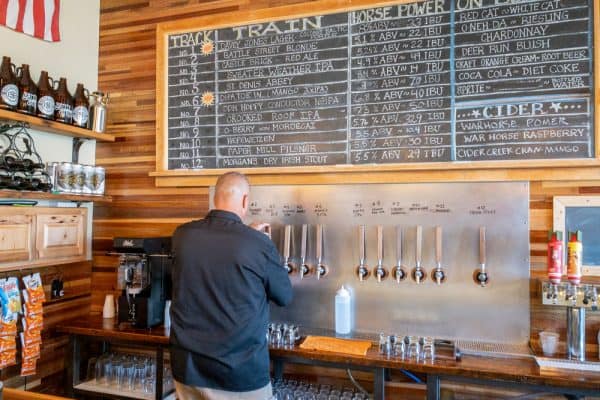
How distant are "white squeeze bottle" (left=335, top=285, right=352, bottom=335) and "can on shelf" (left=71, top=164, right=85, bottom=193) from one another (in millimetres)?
1765

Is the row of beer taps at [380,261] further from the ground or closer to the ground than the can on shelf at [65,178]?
closer to the ground

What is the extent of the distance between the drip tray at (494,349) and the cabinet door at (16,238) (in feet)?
8.02

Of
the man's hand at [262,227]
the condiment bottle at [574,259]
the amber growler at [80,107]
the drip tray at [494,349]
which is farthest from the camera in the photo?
the amber growler at [80,107]

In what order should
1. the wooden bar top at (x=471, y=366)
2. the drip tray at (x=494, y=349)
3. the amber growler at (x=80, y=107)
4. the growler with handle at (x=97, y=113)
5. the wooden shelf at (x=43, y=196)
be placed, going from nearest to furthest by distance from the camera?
the wooden bar top at (x=471, y=366)
the drip tray at (x=494, y=349)
the wooden shelf at (x=43, y=196)
the amber growler at (x=80, y=107)
the growler with handle at (x=97, y=113)

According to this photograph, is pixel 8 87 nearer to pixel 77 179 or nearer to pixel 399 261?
pixel 77 179

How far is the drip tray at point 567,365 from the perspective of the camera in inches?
71.9

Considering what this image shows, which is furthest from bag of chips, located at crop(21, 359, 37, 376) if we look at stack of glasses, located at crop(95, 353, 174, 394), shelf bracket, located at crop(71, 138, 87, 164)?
shelf bracket, located at crop(71, 138, 87, 164)

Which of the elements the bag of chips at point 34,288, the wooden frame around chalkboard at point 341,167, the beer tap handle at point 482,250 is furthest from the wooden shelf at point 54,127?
the beer tap handle at point 482,250

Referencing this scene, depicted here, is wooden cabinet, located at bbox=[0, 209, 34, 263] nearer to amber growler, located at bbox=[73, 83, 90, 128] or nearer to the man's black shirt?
amber growler, located at bbox=[73, 83, 90, 128]

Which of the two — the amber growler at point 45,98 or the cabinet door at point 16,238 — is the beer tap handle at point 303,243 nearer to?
the cabinet door at point 16,238

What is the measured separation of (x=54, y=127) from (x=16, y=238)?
2.24 ft

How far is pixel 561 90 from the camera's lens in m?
2.12

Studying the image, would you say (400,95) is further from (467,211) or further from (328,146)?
(467,211)

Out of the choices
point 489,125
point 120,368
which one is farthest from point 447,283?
point 120,368
